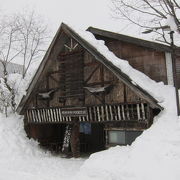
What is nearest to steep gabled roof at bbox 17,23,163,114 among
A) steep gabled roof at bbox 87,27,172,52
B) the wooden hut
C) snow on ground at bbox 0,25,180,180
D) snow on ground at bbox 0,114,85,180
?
the wooden hut

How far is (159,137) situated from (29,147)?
983 cm

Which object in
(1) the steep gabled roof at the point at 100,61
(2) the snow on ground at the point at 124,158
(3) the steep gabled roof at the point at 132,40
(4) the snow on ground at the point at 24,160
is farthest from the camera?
(3) the steep gabled roof at the point at 132,40

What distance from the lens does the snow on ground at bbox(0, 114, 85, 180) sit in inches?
525

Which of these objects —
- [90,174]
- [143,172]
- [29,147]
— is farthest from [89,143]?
[143,172]

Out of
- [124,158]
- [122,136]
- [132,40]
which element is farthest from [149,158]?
[132,40]

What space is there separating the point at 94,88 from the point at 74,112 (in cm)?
199

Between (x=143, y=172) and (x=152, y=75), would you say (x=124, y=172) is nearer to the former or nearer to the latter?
(x=143, y=172)

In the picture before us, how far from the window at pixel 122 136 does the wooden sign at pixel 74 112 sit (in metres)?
1.71

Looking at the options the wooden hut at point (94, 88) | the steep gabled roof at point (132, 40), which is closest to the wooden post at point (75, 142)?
the wooden hut at point (94, 88)

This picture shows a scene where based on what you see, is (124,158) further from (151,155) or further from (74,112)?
(74,112)

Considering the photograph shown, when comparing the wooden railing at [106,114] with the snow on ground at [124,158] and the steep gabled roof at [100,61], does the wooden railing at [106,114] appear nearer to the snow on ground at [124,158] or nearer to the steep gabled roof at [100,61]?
the steep gabled roof at [100,61]

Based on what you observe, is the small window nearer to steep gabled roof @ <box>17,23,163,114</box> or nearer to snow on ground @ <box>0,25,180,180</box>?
snow on ground @ <box>0,25,180,180</box>

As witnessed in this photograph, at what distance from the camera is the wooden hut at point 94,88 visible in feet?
48.2

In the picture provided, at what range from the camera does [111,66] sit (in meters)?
15.1
